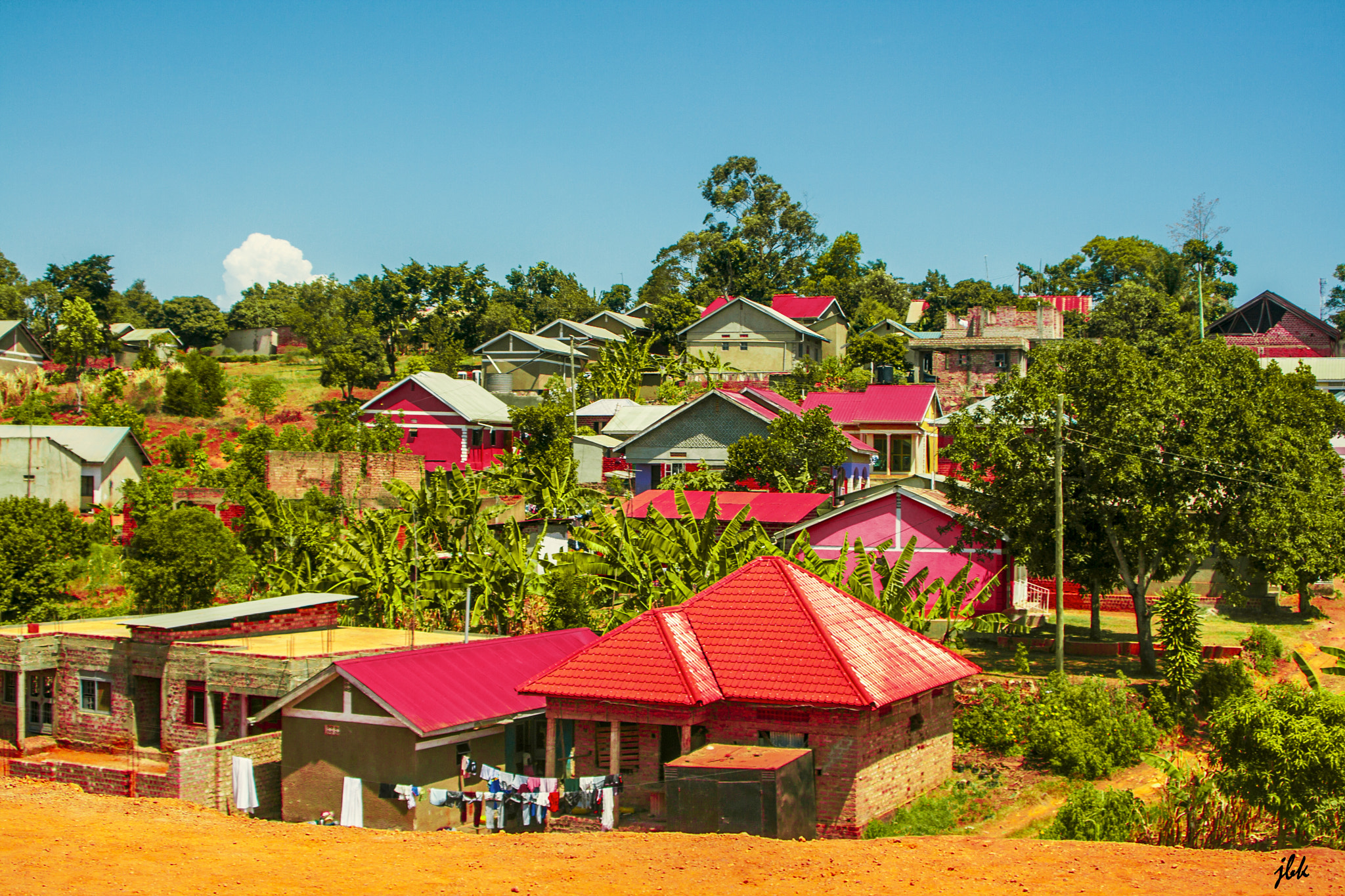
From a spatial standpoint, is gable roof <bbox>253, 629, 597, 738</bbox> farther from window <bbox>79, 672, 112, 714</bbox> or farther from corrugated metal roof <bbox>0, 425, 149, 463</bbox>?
corrugated metal roof <bbox>0, 425, 149, 463</bbox>

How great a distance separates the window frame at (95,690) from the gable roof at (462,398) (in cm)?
2425

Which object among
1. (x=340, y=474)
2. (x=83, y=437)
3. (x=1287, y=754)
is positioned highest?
(x=83, y=437)

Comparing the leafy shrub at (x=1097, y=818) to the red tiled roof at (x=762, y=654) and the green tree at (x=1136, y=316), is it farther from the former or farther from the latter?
the green tree at (x=1136, y=316)

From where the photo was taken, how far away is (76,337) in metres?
63.4

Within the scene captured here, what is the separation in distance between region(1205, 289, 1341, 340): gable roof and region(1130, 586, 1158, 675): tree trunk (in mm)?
46985

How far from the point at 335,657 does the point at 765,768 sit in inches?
421

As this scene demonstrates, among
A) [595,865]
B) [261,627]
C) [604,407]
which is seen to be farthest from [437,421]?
[595,865]

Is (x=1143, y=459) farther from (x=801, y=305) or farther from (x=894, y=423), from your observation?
(x=801, y=305)

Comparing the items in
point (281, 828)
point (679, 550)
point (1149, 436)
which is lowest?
point (281, 828)

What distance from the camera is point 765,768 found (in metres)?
17.1

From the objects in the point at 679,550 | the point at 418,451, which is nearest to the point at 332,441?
the point at 418,451

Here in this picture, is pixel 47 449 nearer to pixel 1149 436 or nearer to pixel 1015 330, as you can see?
pixel 1149 436

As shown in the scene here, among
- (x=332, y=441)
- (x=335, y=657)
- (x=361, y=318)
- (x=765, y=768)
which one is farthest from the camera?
(x=361, y=318)

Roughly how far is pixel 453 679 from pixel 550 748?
120 inches
